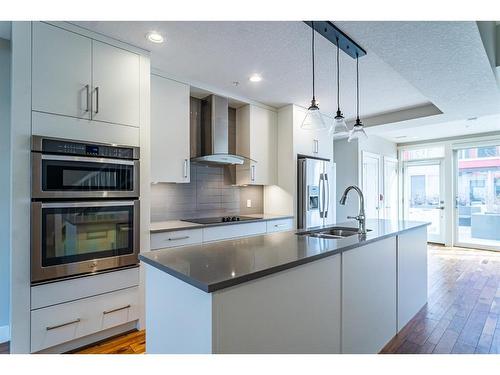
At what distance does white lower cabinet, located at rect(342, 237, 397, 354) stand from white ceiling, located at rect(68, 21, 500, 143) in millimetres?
1438

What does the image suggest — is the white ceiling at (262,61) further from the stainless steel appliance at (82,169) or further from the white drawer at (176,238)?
the white drawer at (176,238)

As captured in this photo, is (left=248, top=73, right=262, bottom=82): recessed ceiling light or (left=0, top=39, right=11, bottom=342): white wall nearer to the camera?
(left=0, top=39, right=11, bottom=342): white wall

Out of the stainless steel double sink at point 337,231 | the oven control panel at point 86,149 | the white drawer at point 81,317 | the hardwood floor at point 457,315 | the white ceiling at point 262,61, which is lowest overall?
the hardwood floor at point 457,315

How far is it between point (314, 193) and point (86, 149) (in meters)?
2.89

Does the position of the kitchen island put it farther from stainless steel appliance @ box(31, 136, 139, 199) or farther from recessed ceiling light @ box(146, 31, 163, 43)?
recessed ceiling light @ box(146, 31, 163, 43)

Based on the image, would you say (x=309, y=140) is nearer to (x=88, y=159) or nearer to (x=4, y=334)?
(x=88, y=159)

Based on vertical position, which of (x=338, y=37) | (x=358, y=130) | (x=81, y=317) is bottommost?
(x=81, y=317)

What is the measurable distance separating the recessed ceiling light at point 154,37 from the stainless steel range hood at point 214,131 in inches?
44.7

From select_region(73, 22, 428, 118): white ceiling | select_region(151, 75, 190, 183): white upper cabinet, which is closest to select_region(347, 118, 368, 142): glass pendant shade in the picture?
select_region(73, 22, 428, 118): white ceiling

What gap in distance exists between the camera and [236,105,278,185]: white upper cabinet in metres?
3.73

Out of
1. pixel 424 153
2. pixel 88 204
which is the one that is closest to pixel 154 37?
pixel 88 204

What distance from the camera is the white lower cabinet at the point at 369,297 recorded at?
1.75 meters

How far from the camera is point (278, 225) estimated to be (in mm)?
3615

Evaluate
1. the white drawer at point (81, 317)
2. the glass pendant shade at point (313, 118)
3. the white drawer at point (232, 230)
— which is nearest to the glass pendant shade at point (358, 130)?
the glass pendant shade at point (313, 118)
